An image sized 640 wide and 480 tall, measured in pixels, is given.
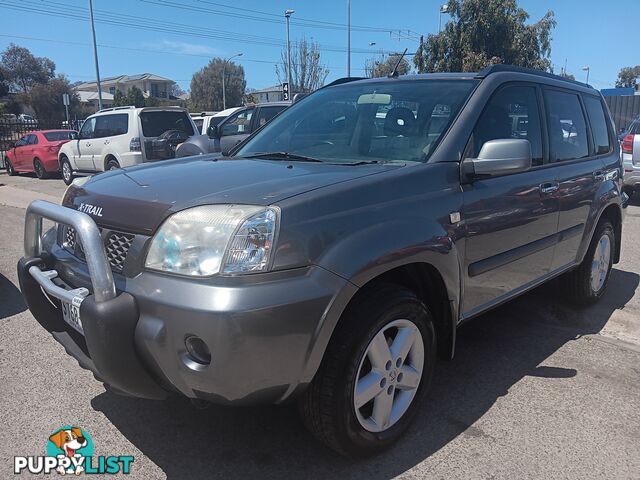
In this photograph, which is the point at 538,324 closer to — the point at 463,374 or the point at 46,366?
the point at 463,374

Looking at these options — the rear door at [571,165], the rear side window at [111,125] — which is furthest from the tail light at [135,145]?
the rear door at [571,165]

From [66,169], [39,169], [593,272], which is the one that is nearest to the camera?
[593,272]

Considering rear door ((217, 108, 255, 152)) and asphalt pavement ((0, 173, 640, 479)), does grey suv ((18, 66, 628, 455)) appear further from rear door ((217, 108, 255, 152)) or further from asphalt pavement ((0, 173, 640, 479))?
rear door ((217, 108, 255, 152))

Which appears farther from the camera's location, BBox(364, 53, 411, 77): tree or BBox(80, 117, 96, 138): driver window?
BBox(364, 53, 411, 77): tree

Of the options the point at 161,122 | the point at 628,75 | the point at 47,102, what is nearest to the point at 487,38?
the point at 161,122

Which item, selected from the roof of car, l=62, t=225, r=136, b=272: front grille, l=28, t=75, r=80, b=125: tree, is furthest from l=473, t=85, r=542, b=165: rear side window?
l=28, t=75, r=80, b=125: tree

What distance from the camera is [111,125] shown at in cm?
1224

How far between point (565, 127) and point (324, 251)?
2.70 metres

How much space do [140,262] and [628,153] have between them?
33.4 feet

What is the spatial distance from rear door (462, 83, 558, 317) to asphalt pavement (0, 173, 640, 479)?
54 centimetres

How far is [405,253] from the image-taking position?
2.41m

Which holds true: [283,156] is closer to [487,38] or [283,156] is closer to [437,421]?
[437,421]

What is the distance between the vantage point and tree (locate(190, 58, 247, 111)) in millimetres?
75562

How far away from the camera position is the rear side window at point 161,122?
11648mm
